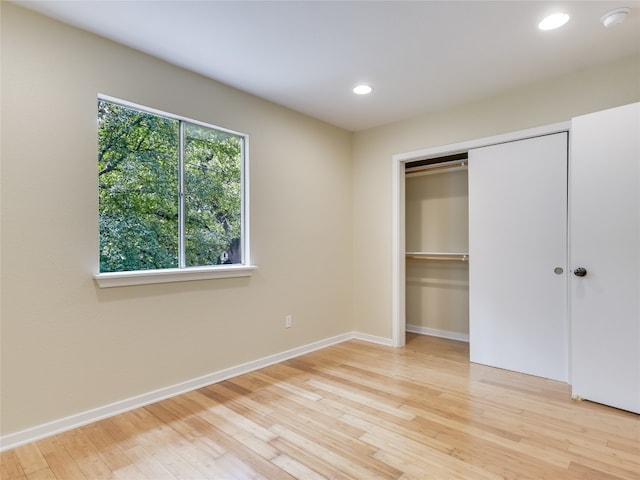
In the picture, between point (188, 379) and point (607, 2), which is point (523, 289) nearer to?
point (607, 2)

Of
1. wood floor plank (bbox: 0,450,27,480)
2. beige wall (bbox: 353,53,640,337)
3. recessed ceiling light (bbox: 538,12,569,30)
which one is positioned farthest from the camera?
beige wall (bbox: 353,53,640,337)

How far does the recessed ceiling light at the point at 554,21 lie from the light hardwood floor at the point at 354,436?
2.54 m

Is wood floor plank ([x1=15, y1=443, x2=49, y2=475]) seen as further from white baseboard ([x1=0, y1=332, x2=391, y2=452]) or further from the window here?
the window

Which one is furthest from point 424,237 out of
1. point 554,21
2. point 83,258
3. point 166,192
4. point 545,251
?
point 83,258

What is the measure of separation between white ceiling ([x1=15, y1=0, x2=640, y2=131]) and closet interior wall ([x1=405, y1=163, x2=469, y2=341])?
1423 millimetres

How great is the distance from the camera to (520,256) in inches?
127

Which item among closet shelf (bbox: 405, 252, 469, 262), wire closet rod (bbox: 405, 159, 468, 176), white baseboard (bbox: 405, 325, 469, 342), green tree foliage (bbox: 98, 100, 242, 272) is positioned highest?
wire closet rod (bbox: 405, 159, 468, 176)

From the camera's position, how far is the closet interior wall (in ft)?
14.3

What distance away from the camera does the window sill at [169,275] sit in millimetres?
2375

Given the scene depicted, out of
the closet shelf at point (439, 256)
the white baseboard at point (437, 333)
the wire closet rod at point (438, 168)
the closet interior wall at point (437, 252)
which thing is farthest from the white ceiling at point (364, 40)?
the white baseboard at point (437, 333)

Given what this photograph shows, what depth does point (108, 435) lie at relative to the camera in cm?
214

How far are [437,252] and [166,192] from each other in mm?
3272

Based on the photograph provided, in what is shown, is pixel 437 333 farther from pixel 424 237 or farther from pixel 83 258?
pixel 83 258

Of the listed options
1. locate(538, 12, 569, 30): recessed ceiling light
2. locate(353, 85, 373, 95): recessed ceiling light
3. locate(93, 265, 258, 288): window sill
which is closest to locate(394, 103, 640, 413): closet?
locate(538, 12, 569, 30): recessed ceiling light
